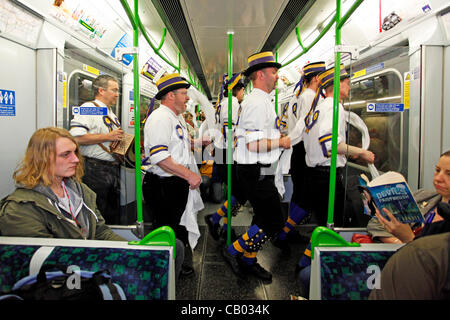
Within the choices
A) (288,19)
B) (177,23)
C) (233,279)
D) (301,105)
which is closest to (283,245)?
(233,279)

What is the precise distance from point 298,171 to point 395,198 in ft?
5.83

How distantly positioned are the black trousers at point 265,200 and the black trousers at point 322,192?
527 millimetres

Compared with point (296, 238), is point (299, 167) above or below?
above

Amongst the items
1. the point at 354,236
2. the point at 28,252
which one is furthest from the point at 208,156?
the point at 28,252

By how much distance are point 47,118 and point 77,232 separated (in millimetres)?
1488

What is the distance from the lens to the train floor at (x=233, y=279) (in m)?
2.25

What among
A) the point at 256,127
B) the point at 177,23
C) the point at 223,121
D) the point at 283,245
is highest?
the point at 177,23

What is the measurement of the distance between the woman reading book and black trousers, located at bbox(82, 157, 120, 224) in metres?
2.05

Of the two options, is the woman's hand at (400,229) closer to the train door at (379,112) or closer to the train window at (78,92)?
the train door at (379,112)

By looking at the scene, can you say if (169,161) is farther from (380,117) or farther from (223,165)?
(380,117)

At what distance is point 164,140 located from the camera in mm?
2256

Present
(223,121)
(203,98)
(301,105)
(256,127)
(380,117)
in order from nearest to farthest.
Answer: (380,117), (256,127), (203,98), (301,105), (223,121)

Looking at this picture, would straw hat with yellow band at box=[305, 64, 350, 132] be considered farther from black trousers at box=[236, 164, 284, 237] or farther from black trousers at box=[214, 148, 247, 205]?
black trousers at box=[214, 148, 247, 205]

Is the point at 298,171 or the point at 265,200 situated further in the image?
the point at 298,171
